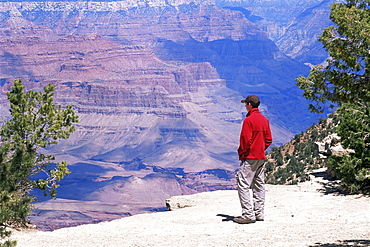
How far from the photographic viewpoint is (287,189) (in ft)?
58.1

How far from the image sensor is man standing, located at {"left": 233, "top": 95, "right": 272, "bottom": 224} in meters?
11.2

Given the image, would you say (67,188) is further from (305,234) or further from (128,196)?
(305,234)

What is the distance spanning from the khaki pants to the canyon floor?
1.09 ft

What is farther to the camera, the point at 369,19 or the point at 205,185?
the point at 205,185

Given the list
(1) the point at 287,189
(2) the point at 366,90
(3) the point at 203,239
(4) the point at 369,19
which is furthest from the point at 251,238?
(1) the point at 287,189

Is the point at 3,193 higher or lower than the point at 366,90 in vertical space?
lower

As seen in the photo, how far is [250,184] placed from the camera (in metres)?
11.5

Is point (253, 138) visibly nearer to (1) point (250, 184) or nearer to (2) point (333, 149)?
(1) point (250, 184)

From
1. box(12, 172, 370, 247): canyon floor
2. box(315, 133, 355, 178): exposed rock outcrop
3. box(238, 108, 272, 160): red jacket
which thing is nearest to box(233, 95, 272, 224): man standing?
box(238, 108, 272, 160): red jacket

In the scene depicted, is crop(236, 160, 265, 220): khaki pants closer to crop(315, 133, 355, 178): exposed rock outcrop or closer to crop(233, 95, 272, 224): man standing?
crop(233, 95, 272, 224): man standing

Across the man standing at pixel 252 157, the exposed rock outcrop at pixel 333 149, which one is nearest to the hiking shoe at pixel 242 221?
the man standing at pixel 252 157

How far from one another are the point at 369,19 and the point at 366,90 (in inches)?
56.6

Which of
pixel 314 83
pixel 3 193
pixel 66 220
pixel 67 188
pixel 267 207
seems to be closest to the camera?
pixel 3 193

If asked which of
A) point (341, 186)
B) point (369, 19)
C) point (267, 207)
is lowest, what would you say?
point (267, 207)
